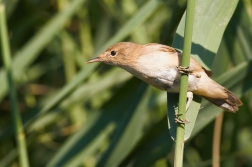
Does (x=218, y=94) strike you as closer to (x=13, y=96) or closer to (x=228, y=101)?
(x=228, y=101)

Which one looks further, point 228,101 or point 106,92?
point 106,92

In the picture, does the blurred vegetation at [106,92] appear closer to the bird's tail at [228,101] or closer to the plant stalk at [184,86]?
the bird's tail at [228,101]

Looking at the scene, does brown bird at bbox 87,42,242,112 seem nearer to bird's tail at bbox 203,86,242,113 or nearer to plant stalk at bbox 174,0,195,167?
bird's tail at bbox 203,86,242,113

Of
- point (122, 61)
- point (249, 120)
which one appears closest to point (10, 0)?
point (122, 61)

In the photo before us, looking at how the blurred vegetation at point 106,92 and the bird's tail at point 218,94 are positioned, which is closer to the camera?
the bird's tail at point 218,94

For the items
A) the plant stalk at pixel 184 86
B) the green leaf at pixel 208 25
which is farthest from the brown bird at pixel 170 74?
the plant stalk at pixel 184 86

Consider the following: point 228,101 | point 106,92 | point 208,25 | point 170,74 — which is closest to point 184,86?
point 208,25
